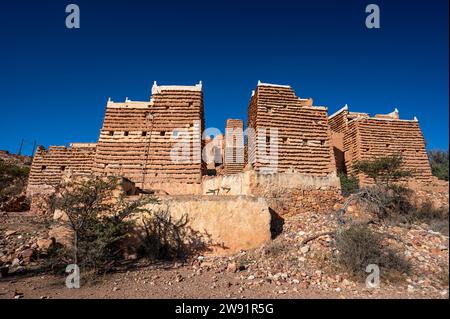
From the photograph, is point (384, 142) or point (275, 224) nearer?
point (275, 224)

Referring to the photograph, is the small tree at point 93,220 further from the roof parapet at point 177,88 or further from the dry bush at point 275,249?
the roof parapet at point 177,88

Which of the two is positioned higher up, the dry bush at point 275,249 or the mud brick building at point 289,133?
the mud brick building at point 289,133

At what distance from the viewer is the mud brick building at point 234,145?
18.5 metres

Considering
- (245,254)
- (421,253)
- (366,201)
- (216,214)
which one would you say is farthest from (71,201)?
(366,201)

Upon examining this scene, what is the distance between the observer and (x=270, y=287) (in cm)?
539

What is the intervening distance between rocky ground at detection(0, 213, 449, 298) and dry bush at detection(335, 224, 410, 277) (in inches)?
7.0

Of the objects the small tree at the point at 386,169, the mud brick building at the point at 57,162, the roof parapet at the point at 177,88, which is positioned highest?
the roof parapet at the point at 177,88

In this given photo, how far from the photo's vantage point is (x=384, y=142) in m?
18.0

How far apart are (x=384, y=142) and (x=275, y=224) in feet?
43.6

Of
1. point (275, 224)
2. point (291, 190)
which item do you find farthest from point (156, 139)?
point (275, 224)

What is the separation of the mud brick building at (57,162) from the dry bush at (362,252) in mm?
17548

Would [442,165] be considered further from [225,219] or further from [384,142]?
[384,142]

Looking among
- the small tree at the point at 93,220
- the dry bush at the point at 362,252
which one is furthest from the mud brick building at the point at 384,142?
the small tree at the point at 93,220

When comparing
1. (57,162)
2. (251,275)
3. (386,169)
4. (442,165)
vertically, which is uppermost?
(57,162)
